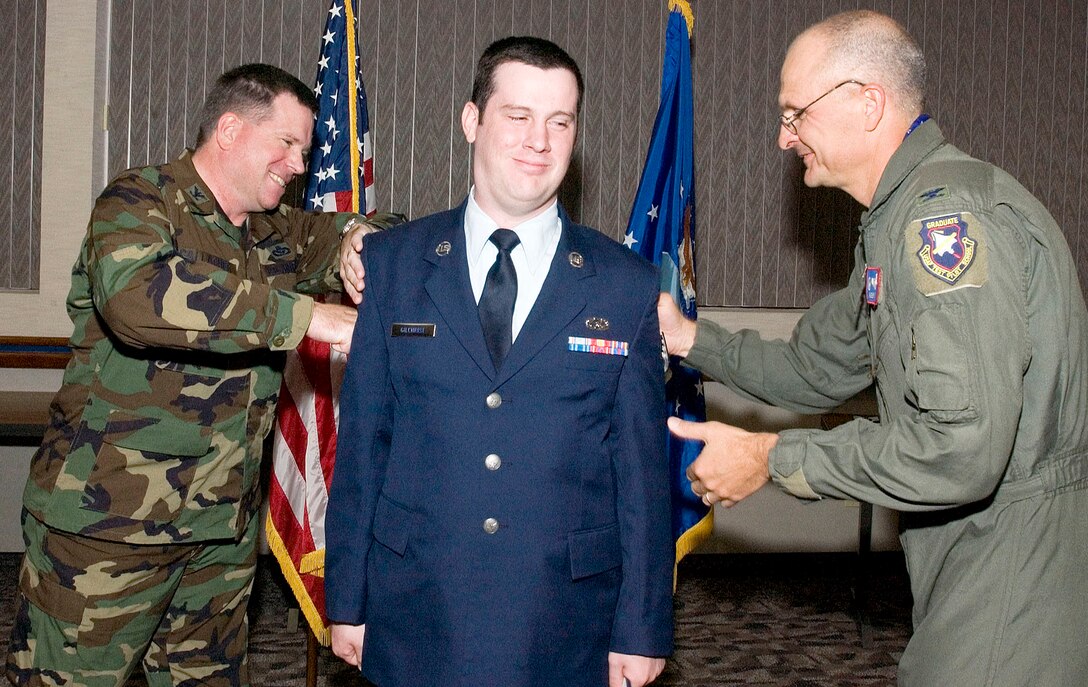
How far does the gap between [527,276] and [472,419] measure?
1.00 feet

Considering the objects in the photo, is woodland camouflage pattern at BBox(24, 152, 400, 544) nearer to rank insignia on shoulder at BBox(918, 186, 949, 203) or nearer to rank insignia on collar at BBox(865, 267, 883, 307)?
rank insignia on collar at BBox(865, 267, 883, 307)

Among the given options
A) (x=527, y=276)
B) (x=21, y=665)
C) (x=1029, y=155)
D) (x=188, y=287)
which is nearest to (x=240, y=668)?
(x=21, y=665)

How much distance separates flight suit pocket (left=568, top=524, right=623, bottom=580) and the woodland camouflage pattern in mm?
801

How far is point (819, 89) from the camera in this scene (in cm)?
201

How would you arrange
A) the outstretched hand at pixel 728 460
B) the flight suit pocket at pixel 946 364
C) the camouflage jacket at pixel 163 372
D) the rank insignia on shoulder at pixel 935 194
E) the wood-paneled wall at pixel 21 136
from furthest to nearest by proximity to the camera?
the wood-paneled wall at pixel 21 136 → the camouflage jacket at pixel 163 372 → the outstretched hand at pixel 728 460 → the rank insignia on shoulder at pixel 935 194 → the flight suit pocket at pixel 946 364

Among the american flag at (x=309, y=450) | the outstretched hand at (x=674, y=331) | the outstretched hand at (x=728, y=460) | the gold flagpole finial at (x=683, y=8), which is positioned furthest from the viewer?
the gold flagpole finial at (x=683, y=8)

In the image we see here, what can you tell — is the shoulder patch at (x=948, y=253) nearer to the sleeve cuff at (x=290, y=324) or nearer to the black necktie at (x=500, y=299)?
the black necktie at (x=500, y=299)

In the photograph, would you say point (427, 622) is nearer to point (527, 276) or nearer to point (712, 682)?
point (527, 276)

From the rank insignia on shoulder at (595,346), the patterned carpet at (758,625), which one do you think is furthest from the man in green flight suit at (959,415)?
the patterned carpet at (758,625)

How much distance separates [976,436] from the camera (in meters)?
1.56

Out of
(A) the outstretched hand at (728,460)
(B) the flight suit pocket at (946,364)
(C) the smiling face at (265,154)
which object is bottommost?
(A) the outstretched hand at (728,460)

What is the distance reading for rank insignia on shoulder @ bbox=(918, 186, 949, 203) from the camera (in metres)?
1.68

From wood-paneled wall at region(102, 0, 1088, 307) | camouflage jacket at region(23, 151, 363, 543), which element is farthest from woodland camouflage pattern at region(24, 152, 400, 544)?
wood-paneled wall at region(102, 0, 1088, 307)

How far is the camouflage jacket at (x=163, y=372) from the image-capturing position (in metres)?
2.12
